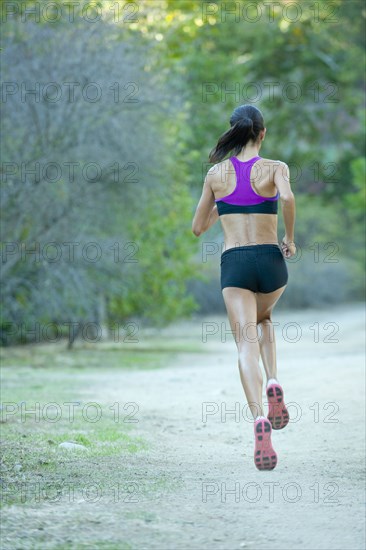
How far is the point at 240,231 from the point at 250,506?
1843mm

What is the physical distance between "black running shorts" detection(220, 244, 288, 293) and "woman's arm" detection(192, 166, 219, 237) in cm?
27

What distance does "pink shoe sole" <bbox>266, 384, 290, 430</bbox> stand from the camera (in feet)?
24.8

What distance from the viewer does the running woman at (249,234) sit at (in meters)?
7.49

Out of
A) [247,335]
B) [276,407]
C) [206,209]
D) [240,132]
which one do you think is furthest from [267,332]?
[240,132]

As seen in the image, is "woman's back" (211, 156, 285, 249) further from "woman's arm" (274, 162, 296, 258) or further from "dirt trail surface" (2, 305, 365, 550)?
"dirt trail surface" (2, 305, 365, 550)

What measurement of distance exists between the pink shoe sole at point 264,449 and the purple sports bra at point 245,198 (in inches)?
56.9

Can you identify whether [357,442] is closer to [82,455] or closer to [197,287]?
[82,455]

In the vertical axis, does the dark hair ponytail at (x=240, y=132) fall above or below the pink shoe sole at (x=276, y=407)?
above

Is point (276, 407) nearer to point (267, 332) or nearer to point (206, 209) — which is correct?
point (267, 332)

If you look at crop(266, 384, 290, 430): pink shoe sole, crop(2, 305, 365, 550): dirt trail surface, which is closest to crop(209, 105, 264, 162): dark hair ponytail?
crop(266, 384, 290, 430): pink shoe sole

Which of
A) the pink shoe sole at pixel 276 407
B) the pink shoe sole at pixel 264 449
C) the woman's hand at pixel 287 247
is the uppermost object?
the woman's hand at pixel 287 247

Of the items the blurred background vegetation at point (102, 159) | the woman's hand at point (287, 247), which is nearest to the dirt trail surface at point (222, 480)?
the woman's hand at point (287, 247)

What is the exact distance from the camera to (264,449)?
7059 mm

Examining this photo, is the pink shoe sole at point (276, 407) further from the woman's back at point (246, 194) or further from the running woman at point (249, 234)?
the woman's back at point (246, 194)
